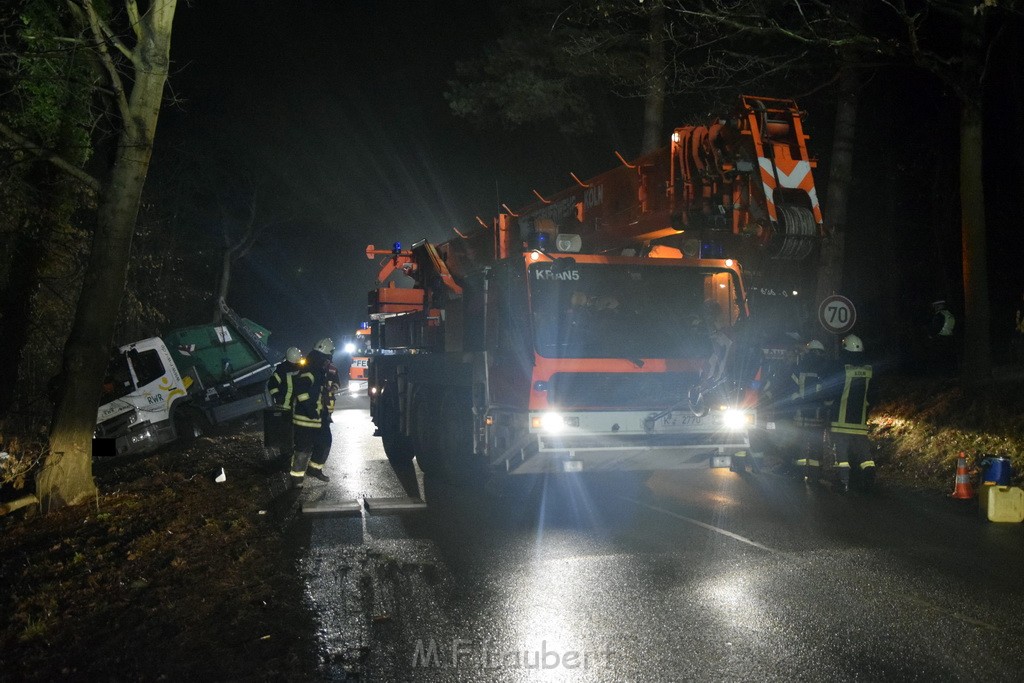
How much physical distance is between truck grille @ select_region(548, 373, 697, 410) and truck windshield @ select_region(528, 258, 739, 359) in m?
0.21

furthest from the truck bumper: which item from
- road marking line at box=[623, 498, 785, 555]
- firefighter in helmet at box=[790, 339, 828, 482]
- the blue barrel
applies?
the blue barrel

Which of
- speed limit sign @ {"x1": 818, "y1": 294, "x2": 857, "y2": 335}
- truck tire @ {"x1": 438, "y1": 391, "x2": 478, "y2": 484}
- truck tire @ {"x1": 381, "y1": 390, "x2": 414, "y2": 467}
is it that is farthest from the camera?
truck tire @ {"x1": 381, "y1": 390, "x2": 414, "y2": 467}

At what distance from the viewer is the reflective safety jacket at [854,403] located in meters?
10.2

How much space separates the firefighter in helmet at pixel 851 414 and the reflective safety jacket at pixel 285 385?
608 cm

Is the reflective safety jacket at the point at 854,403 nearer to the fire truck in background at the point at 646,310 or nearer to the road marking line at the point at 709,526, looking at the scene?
the fire truck in background at the point at 646,310

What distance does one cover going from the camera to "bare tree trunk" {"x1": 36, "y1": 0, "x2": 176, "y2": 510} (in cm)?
923

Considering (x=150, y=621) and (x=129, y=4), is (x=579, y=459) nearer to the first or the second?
(x=150, y=621)

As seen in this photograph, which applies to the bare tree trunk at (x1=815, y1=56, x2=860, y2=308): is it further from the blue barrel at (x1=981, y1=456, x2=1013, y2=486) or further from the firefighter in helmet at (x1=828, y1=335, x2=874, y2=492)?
the blue barrel at (x1=981, y1=456, x2=1013, y2=486)

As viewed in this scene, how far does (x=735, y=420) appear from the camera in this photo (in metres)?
9.22

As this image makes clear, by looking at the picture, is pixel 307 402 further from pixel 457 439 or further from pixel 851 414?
pixel 851 414

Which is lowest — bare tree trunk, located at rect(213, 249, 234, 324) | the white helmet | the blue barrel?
the blue barrel

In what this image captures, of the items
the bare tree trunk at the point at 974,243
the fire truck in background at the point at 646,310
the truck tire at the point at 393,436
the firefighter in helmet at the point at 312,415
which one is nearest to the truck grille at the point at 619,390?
the fire truck in background at the point at 646,310

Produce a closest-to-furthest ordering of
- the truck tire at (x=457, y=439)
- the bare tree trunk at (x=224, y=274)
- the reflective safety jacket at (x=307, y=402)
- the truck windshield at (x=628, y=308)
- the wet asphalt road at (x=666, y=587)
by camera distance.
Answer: the wet asphalt road at (x=666, y=587) < the truck windshield at (x=628, y=308) < the truck tire at (x=457, y=439) < the reflective safety jacket at (x=307, y=402) < the bare tree trunk at (x=224, y=274)

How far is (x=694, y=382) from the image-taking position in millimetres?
9203
